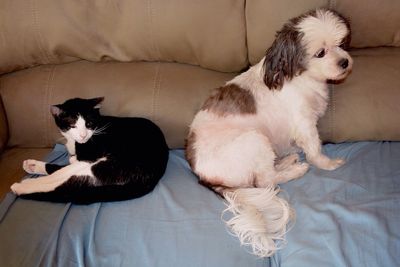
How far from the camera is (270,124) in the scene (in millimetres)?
1904

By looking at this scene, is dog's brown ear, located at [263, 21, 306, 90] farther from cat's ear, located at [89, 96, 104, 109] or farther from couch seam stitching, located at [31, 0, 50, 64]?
couch seam stitching, located at [31, 0, 50, 64]

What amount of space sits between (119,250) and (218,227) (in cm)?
38

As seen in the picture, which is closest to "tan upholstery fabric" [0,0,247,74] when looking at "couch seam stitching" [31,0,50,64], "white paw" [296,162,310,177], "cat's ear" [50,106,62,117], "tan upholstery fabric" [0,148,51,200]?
"couch seam stitching" [31,0,50,64]

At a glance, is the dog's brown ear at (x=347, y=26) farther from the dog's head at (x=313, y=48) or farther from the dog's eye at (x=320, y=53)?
the dog's eye at (x=320, y=53)

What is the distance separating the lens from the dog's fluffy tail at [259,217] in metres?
1.51

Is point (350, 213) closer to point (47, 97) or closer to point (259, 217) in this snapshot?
point (259, 217)

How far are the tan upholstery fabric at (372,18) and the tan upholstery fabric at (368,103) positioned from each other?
0.11 m

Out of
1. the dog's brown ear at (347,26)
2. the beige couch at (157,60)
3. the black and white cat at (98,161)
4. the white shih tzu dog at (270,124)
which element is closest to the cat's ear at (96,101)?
the black and white cat at (98,161)

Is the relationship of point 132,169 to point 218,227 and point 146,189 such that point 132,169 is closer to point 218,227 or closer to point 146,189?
point 146,189

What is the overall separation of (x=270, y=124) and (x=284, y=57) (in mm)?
334

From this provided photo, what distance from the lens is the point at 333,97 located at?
1.95 meters

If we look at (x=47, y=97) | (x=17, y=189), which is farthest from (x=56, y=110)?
(x=17, y=189)

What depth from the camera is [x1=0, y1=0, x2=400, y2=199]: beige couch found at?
187 centimetres

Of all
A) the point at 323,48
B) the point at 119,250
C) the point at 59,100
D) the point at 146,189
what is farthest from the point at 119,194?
the point at 323,48
